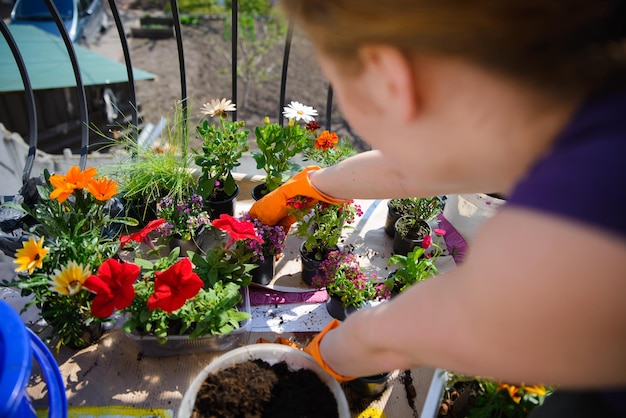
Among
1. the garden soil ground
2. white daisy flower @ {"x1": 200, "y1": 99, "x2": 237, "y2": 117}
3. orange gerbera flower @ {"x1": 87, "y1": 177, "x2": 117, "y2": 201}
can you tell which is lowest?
the garden soil ground

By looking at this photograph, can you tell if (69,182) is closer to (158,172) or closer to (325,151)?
(158,172)

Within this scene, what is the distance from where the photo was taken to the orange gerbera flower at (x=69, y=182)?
123 centimetres

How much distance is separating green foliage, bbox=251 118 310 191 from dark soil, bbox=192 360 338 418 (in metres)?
0.84

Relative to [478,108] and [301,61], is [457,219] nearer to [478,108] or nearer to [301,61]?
[478,108]

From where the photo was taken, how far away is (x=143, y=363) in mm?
1364

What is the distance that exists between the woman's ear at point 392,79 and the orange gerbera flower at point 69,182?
1.01 m

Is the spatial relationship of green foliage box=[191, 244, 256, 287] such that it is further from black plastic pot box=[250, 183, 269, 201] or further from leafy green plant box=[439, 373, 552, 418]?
leafy green plant box=[439, 373, 552, 418]

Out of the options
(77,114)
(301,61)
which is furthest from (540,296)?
(301,61)

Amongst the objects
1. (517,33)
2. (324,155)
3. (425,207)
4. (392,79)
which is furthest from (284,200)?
(517,33)

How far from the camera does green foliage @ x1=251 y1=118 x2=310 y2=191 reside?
1688 mm

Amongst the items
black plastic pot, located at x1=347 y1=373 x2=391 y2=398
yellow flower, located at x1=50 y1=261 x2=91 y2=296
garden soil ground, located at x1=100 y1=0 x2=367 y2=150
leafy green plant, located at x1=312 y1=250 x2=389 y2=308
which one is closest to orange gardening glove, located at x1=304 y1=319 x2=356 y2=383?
black plastic pot, located at x1=347 y1=373 x2=391 y2=398

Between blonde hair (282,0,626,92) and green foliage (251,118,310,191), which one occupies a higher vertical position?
blonde hair (282,0,626,92)

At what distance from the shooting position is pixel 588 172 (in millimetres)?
476

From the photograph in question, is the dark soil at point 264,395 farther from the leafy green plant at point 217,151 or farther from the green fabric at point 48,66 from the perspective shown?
the green fabric at point 48,66
